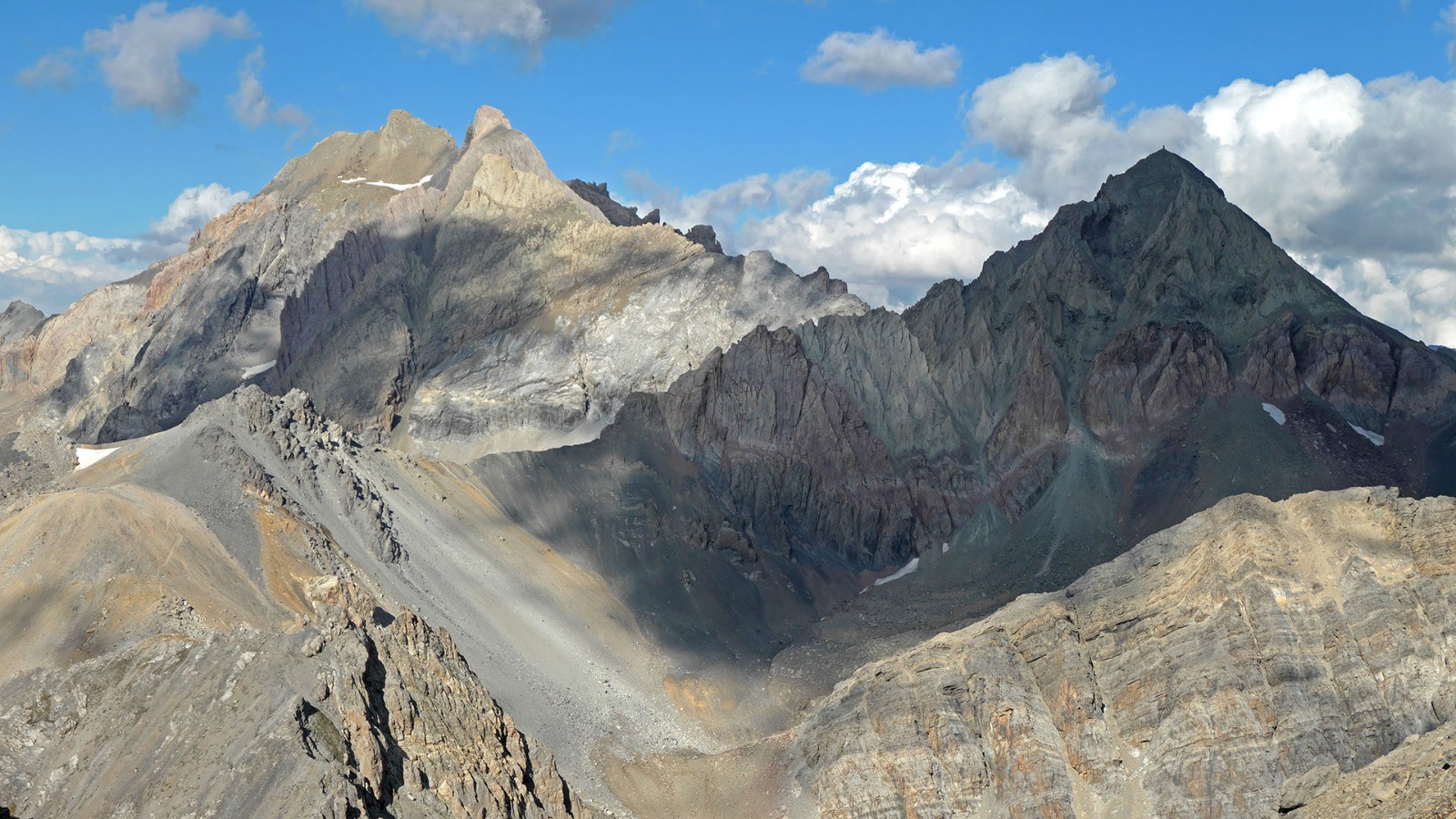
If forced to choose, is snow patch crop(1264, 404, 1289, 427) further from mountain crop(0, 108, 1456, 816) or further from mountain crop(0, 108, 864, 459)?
mountain crop(0, 108, 864, 459)

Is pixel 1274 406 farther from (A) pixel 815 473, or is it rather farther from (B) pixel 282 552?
(B) pixel 282 552

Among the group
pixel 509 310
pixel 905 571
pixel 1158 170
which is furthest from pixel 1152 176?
pixel 509 310

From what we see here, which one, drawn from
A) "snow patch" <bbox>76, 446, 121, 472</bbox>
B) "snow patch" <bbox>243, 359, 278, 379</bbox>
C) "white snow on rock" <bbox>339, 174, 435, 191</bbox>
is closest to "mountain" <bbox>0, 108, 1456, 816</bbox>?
"snow patch" <bbox>76, 446, 121, 472</bbox>

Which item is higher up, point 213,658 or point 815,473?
point 815,473

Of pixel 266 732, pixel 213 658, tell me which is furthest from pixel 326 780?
pixel 213 658

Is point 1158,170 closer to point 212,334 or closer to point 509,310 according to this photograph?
point 509,310

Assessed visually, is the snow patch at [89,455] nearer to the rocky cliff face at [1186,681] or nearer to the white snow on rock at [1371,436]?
the rocky cliff face at [1186,681]

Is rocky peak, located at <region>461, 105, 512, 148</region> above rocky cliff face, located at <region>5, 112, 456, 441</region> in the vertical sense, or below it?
above
